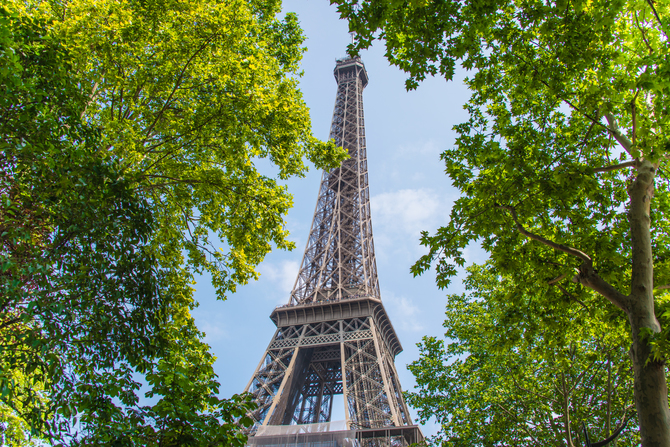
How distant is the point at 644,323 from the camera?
4801 mm

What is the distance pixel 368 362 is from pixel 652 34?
84.6ft

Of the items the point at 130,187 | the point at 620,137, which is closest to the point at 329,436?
the point at 130,187

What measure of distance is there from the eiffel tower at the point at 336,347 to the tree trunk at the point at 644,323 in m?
21.2

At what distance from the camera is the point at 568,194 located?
601 cm

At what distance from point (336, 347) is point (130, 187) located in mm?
28802

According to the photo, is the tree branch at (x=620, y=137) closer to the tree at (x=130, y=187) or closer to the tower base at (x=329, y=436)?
the tree at (x=130, y=187)

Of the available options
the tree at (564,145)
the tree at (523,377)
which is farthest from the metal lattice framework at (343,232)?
the tree at (564,145)

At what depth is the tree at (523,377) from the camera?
8.31 meters

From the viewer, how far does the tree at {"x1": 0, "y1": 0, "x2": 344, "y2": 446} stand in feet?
15.0

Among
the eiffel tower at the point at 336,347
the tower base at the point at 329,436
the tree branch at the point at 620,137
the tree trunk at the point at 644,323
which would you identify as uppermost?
the eiffel tower at the point at 336,347

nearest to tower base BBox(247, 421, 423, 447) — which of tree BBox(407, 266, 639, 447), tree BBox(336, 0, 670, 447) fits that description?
tree BBox(407, 266, 639, 447)

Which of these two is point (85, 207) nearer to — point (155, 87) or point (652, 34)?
point (155, 87)

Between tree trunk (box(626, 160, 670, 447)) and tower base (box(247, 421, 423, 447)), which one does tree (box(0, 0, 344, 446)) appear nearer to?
tree trunk (box(626, 160, 670, 447))

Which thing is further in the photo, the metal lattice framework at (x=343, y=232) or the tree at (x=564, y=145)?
the metal lattice framework at (x=343, y=232)
